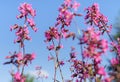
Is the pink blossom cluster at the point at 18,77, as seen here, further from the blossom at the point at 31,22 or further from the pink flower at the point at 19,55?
the blossom at the point at 31,22

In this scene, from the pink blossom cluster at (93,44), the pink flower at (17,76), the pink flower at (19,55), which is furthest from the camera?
the pink flower at (19,55)

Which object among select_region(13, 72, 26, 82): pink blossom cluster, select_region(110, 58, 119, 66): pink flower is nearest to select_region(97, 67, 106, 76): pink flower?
select_region(110, 58, 119, 66): pink flower

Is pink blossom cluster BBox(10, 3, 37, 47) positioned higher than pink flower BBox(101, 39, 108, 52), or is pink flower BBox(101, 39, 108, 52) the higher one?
pink blossom cluster BBox(10, 3, 37, 47)

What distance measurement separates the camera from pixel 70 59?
359 inches

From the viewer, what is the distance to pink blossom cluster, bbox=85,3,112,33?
27.5ft

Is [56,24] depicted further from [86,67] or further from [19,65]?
[86,67]

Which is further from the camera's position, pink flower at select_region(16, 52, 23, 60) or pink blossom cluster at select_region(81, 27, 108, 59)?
pink flower at select_region(16, 52, 23, 60)

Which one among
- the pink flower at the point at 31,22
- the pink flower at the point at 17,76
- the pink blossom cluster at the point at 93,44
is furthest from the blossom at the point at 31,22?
the pink blossom cluster at the point at 93,44

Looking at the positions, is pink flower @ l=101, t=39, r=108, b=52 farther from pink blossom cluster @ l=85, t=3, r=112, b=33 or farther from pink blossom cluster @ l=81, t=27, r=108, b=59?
pink blossom cluster @ l=85, t=3, r=112, b=33

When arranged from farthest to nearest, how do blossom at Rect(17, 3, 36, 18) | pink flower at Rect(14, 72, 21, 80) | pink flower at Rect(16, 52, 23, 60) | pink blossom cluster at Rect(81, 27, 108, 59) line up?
blossom at Rect(17, 3, 36, 18), pink flower at Rect(16, 52, 23, 60), pink flower at Rect(14, 72, 21, 80), pink blossom cluster at Rect(81, 27, 108, 59)

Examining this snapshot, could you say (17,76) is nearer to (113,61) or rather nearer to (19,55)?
(19,55)

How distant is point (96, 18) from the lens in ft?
27.9

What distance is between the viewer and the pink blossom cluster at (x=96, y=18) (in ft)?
27.5

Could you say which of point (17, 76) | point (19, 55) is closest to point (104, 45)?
point (17, 76)
